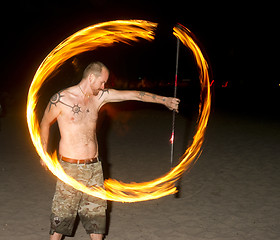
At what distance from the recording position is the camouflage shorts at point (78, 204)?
395 centimetres

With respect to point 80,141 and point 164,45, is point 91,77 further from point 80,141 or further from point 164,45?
point 164,45

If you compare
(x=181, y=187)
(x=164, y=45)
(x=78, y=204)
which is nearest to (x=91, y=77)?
(x=78, y=204)

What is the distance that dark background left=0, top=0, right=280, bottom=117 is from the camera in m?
27.1

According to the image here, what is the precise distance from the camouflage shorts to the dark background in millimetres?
13552

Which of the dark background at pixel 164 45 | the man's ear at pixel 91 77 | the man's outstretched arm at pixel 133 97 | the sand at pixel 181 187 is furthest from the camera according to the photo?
the dark background at pixel 164 45

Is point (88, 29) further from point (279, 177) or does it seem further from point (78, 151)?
point (279, 177)

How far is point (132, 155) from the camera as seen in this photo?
973 centimetres

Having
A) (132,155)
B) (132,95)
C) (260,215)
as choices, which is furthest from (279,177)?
(132,95)

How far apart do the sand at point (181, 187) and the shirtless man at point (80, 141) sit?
1006 millimetres

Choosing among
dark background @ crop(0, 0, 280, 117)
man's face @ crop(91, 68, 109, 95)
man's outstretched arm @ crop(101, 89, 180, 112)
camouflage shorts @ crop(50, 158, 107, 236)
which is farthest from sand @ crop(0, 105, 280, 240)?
dark background @ crop(0, 0, 280, 117)

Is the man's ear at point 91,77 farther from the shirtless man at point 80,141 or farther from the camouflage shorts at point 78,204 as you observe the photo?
the camouflage shorts at point 78,204

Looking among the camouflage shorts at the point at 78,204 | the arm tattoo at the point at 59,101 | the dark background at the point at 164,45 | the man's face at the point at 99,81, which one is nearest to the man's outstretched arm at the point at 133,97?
the man's face at the point at 99,81

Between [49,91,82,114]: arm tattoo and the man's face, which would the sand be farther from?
the man's face

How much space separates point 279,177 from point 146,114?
1140cm
